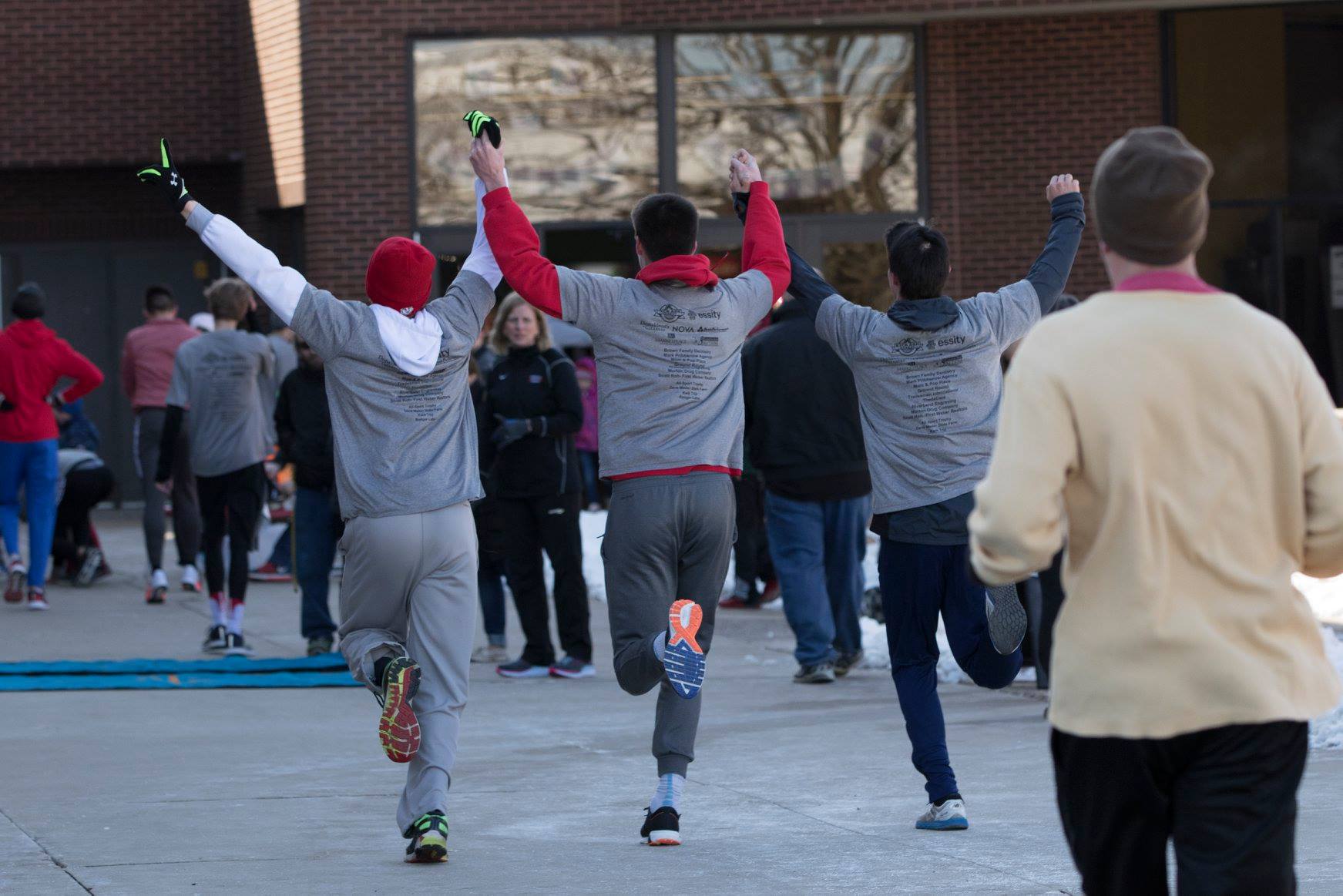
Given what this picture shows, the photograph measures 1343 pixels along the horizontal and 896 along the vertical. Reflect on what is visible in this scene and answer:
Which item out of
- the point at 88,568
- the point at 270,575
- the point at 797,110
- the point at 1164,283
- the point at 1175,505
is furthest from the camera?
the point at 797,110

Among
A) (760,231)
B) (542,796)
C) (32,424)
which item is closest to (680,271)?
(760,231)

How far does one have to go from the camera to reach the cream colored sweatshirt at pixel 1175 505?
3090mm

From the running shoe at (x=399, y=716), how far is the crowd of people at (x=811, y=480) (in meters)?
0.01

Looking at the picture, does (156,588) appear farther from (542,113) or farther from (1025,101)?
(1025,101)

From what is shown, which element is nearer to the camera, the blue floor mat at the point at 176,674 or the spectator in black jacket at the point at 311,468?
the blue floor mat at the point at 176,674

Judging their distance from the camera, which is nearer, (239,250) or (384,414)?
(239,250)

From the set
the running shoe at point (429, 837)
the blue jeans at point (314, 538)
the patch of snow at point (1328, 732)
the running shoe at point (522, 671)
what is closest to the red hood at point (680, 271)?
the running shoe at point (429, 837)

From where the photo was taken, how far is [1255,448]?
314 cm

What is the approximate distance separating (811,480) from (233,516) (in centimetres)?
323

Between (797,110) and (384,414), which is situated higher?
(797,110)

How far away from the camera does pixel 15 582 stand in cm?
1278

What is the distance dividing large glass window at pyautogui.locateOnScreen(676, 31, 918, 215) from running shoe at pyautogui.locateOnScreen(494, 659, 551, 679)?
9.62m

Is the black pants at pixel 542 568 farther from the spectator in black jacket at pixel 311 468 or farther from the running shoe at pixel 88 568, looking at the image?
the running shoe at pixel 88 568

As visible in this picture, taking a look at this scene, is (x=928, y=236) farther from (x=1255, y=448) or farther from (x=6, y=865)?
(x=6, y=865)
